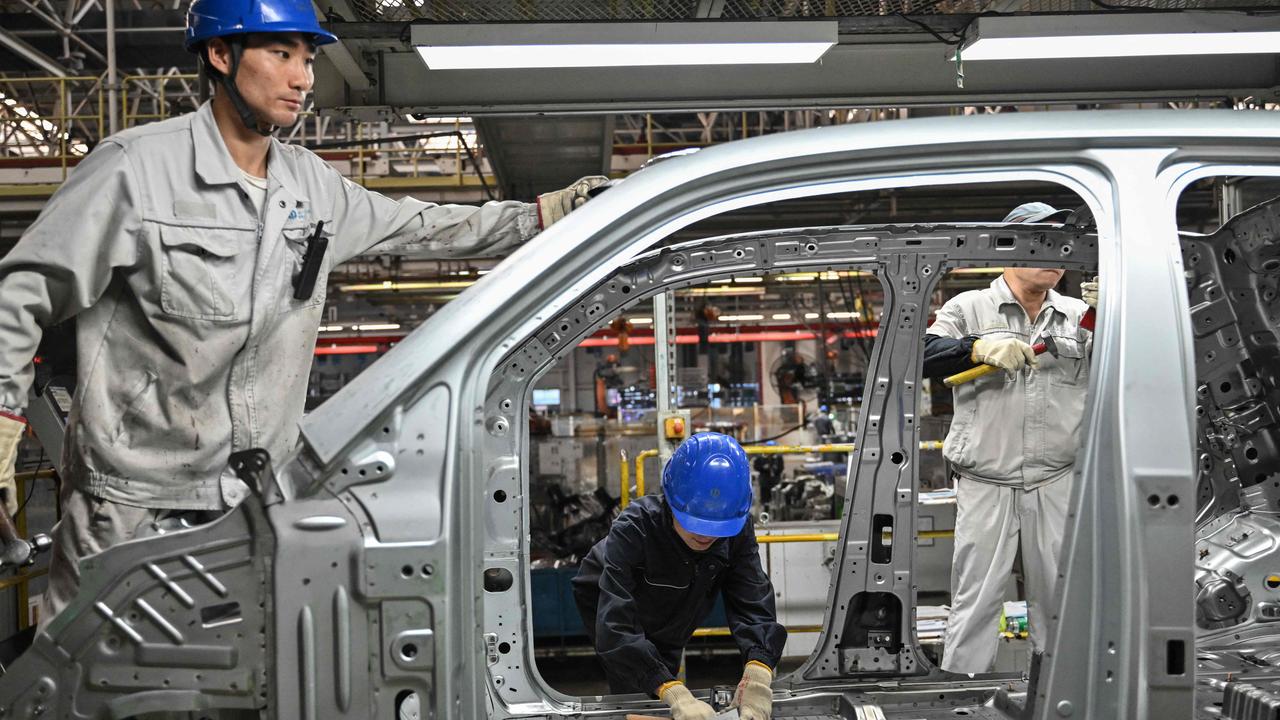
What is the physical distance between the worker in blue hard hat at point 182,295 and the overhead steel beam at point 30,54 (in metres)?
9.85

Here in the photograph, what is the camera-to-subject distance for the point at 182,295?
221 cm

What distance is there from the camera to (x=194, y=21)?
7.75 ft

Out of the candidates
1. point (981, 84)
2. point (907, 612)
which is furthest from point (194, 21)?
point (981, 84)

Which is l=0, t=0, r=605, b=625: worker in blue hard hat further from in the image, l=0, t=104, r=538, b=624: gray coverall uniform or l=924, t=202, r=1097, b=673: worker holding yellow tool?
l=924, t=202, r=1097, b=673: worker holding yellow tool

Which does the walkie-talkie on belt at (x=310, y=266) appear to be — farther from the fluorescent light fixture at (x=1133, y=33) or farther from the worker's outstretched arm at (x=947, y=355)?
the fluorescent light fixture at (x=1133, y=33)

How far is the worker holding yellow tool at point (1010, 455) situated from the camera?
4.16 m

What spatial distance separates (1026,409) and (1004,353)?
343 millimetres

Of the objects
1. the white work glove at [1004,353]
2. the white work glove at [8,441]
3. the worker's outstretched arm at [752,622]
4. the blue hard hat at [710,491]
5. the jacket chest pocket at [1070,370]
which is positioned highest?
the white work glove at [1004,353]

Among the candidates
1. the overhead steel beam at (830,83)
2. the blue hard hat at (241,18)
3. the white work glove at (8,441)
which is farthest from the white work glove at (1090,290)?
the white work glove at (8,441)

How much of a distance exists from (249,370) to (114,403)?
0.93ft

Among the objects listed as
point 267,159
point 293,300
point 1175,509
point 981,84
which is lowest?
point 1175,509

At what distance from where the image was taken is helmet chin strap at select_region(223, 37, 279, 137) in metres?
2.33

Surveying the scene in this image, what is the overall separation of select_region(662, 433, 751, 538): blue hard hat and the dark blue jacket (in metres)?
0.19

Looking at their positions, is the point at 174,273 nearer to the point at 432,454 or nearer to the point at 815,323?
the point at 432,454
